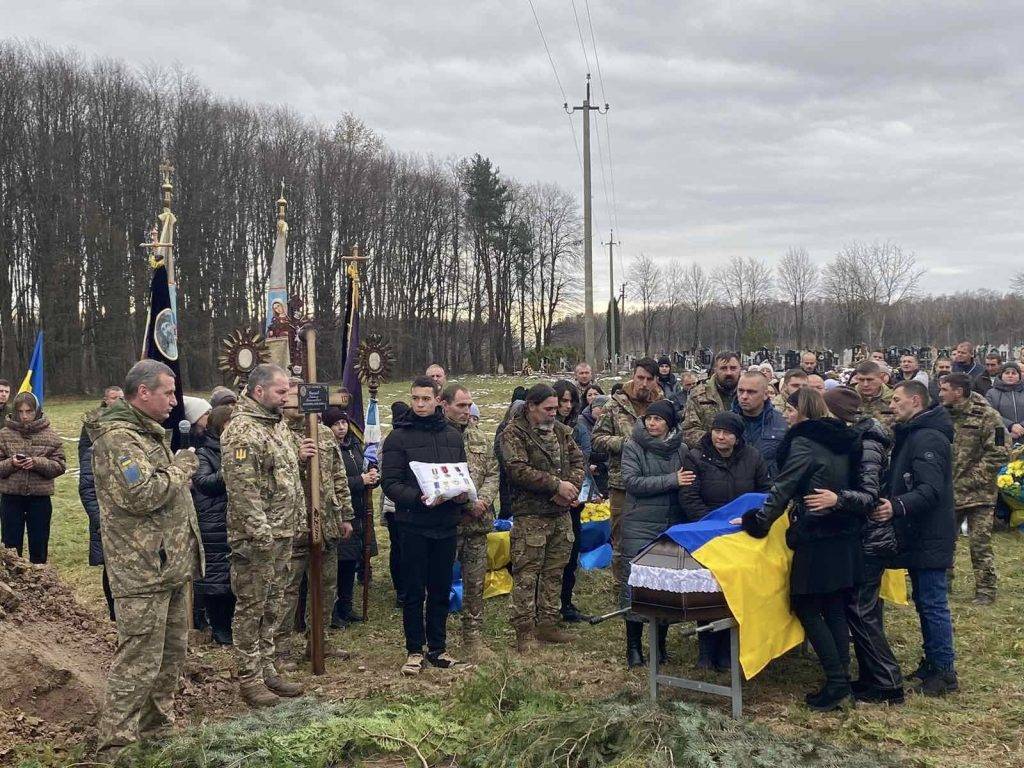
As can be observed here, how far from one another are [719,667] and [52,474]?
6.71m

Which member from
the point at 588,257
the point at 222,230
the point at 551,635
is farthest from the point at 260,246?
the point at 551,635

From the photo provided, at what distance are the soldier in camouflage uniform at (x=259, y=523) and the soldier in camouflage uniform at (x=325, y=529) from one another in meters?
0.48

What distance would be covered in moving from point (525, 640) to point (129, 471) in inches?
140

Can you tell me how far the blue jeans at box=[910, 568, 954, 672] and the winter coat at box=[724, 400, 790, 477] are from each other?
56.3 inches

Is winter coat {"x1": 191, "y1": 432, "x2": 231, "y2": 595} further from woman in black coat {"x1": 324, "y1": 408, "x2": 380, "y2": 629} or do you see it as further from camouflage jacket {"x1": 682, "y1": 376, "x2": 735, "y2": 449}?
camouflage jacket {"x1": 682, "y1": 376, "x2": 735, "y2": 449}

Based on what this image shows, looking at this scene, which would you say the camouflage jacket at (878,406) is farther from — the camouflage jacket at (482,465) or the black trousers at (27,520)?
the black trousers at (27,520)

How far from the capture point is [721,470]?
6.15 meters

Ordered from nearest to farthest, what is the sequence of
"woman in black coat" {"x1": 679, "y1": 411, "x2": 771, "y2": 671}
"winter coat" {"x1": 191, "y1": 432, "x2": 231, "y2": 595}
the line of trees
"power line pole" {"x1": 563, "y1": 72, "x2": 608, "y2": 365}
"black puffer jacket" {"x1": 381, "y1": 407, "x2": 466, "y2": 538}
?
"woman in black coat" {"x1": 679, "y1": 411, "x2": 771, "y2": 671} → "black puffer jacket" {"x1": 381, "y1": 407, "x2": 466, "y2": 538} → "winter coat" {"x1": 191, "y1": 432, "x2": 231, "y2": 595} → "power line pole" {"x1": 563, "y1": 72, "x2": 608, "y2": 365} → the line of trees

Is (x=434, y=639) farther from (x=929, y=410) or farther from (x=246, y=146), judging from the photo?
(x=246, y=146)

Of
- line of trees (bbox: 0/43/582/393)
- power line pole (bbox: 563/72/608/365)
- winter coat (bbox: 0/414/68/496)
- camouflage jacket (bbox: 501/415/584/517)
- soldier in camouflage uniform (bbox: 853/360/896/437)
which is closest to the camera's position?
camouflage jacket (bbox: 501/415/584/517)

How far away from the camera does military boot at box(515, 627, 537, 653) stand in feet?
22.7

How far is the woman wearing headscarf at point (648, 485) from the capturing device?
6426mm

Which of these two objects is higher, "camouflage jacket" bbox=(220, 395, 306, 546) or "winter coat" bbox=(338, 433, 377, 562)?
"camouflage jacket" bbox=(220, 395, 306, 546)

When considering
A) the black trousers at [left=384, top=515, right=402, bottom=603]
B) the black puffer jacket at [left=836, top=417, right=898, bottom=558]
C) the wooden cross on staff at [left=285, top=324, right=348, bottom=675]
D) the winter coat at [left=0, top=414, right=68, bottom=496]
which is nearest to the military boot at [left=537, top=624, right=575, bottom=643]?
the black trousers at [left=384, top=515, right=402, bottom=603]
